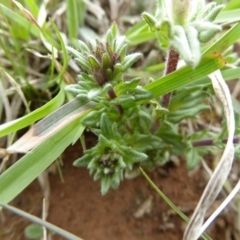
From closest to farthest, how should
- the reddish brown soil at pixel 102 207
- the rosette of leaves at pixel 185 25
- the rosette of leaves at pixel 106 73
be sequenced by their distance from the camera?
the rosette of leaves at pixel 185 25 → the rosette of leaves at pixel 106 73 → the reddish brown soil at pixel 102 207

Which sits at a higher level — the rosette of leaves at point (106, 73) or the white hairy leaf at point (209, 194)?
the rosette of leaves at point (106, 73)

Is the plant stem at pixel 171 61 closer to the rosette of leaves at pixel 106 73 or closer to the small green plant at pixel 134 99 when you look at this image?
the small green plant at pixel 134 99

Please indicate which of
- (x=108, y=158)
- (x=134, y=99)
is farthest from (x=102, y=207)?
(x=134, y=99)

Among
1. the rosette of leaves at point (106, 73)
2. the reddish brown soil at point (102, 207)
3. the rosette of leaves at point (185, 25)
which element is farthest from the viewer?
the reddish brown soil at point (102, 207)

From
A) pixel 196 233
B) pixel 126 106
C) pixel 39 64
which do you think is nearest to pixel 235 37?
pixel 126 106

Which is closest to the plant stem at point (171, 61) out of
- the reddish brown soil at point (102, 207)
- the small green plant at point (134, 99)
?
the small green plant at point (134, 99)

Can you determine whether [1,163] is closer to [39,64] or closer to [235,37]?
[39,64]

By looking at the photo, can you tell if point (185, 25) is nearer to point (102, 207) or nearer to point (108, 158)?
point (108, 158)

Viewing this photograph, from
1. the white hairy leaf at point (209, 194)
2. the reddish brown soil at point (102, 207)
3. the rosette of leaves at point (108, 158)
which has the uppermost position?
the rosette of leaves at point (108, 158)
